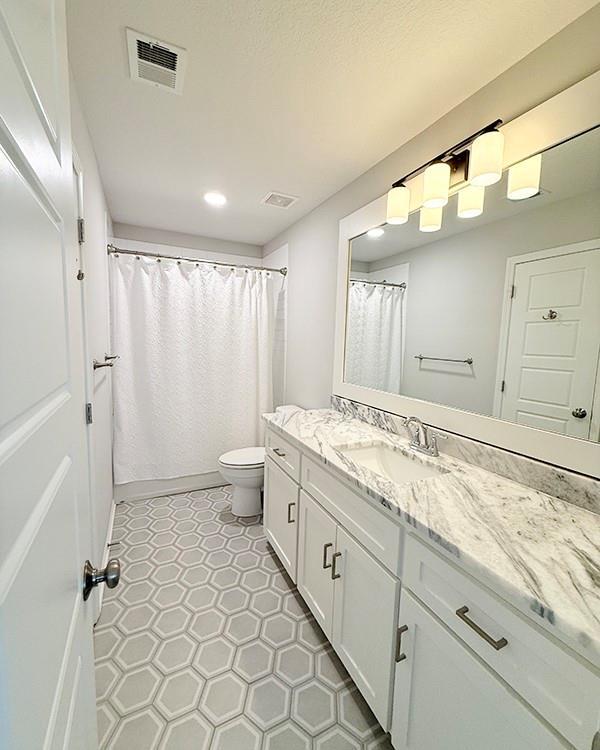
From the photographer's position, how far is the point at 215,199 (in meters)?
2.24

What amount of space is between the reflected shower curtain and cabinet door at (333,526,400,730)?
87 cm

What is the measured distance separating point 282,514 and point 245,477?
605 millimetres

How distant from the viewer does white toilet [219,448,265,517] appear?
2.33 m

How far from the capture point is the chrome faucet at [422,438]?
1.40 meters

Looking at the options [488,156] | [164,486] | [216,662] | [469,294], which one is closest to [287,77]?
[488,156]

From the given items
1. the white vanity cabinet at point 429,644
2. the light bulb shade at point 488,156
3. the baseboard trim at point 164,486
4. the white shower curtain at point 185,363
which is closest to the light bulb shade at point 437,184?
the light bulb shade at point 488,156

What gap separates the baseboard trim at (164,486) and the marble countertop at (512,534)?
1.89 metres

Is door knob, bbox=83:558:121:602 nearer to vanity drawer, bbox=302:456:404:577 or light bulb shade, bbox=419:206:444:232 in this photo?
vanity drawer, bbox=302:456:404:577

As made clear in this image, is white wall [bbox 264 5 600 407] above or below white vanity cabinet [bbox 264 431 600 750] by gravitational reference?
above

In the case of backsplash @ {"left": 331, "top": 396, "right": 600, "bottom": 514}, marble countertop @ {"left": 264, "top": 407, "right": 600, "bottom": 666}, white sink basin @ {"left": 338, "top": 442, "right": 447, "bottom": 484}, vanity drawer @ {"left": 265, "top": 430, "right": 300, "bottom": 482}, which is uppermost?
backsplash @ {"left": 331, "top": 396, "right": 600, "bottom": 514}

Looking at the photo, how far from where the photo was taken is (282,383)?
304cm

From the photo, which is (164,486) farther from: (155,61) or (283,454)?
(155,61)

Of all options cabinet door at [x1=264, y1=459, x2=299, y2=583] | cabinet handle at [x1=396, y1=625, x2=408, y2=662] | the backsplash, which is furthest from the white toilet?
cabinet handle at [x1=396, y1=625, x2=408, y2=662]

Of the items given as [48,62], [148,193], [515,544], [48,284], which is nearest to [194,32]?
[48,62]
